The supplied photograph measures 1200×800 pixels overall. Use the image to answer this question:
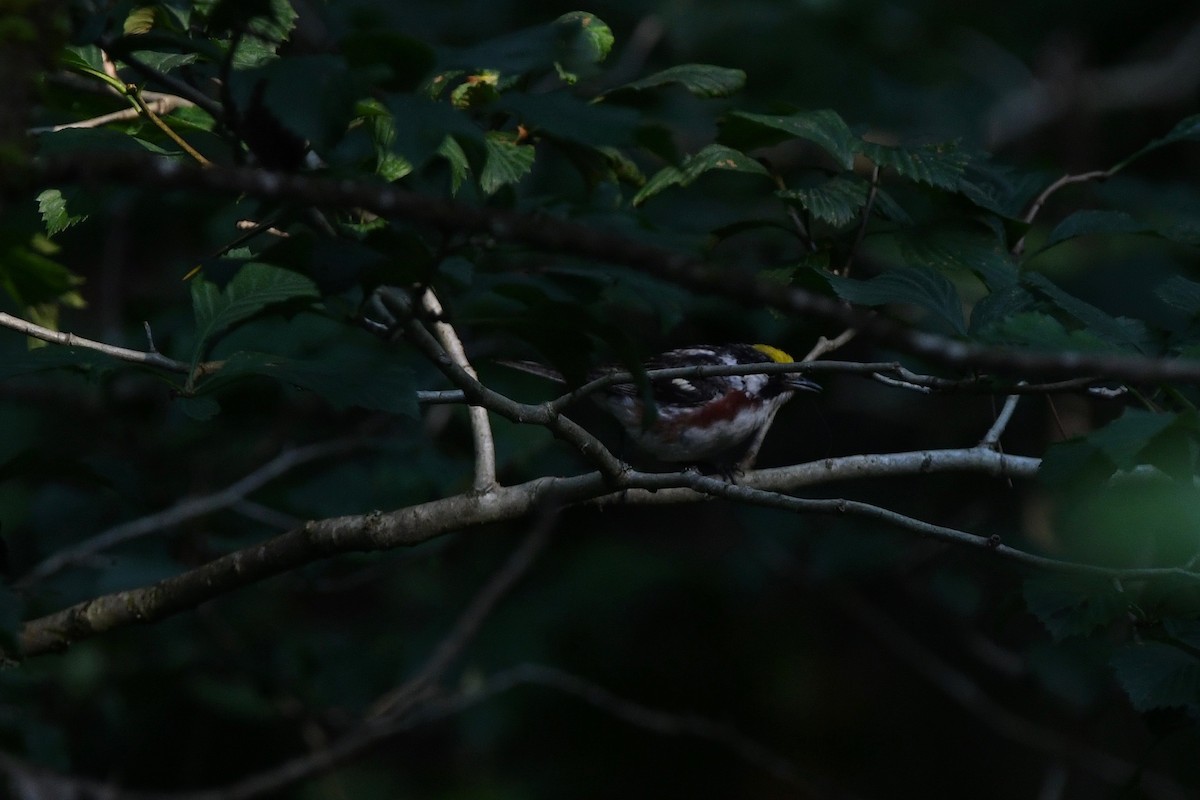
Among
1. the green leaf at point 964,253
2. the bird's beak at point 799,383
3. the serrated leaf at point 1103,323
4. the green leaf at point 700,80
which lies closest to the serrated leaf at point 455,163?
the green leaf at point 700,80

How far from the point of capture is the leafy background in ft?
7.21

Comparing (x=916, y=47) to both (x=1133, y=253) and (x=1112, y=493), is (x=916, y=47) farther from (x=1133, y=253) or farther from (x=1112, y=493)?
(x=1112, y=493)

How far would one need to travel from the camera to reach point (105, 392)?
4816mm

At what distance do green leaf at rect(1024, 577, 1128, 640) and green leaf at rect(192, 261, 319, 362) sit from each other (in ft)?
6.03

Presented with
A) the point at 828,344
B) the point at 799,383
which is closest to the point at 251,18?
the point at 828,344

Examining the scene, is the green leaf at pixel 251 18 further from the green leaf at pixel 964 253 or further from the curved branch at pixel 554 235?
the green leaf at pixel 964 253

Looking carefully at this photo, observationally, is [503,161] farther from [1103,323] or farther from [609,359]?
[609,359]

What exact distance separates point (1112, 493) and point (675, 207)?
4109mm

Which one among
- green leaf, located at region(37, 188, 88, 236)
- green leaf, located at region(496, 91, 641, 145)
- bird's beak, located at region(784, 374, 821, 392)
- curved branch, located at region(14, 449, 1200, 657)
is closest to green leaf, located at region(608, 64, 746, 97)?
green leaf, located at region(496, 91, 641, 145)

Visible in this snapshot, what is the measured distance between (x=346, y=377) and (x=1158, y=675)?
1.92 meters

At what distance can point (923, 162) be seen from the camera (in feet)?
9.58

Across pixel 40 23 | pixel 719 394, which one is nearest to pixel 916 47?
pixel 719 394

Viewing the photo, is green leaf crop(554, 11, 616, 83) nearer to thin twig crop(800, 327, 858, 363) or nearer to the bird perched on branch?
thin twig crop(800, 327, 858, 363)

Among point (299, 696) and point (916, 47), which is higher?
point (916, 47)
